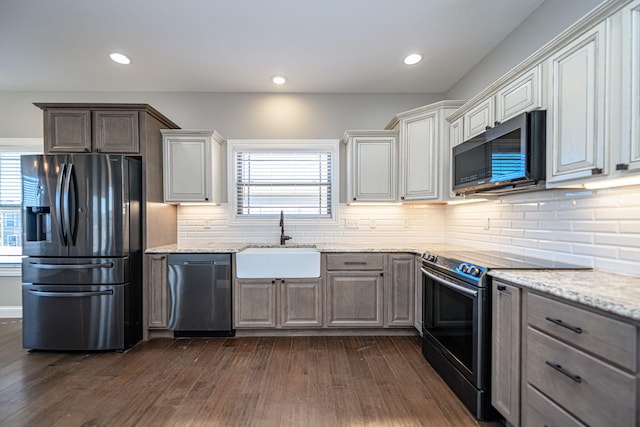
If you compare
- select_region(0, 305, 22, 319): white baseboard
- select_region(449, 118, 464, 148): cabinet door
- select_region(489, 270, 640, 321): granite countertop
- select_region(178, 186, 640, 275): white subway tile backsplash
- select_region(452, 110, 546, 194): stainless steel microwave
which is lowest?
select_region(0, 305, 22, 319): white baseboard

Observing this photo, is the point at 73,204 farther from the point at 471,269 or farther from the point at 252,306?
the point at 471,269

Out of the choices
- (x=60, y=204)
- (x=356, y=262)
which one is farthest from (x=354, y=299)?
(x=60, y=204)

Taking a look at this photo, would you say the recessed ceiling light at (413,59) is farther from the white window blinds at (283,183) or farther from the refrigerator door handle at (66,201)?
the refrigerator door handle at (66,201)

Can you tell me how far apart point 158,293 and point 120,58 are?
2.36 meters

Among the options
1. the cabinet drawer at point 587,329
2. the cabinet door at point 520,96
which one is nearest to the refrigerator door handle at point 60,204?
the cabinet drawer at point 587,329

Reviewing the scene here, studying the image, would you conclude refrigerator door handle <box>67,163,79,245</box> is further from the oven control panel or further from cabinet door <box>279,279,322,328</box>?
the oven control panel

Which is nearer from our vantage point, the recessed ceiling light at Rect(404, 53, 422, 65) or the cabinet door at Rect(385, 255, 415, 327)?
the recessed ceiling light at Rect(404, 53, 422, 65)

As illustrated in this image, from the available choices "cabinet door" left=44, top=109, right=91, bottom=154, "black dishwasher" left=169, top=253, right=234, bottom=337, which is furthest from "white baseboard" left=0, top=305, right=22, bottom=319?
"black dishwasher" left=169, top=253, right=234, bottom=337

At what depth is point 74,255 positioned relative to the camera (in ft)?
8.41

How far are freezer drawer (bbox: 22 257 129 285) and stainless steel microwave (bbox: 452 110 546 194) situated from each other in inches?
129

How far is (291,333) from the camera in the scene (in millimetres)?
2957

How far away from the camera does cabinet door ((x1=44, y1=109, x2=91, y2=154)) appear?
109 inches

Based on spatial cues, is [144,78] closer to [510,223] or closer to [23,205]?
[23,205]

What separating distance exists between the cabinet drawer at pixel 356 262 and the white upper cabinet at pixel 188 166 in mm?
1592
